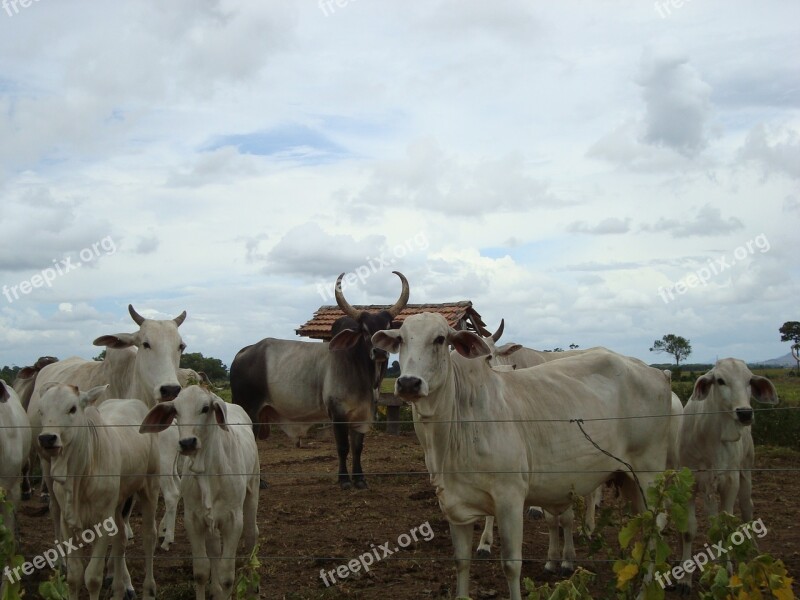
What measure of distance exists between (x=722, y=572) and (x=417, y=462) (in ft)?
34.2

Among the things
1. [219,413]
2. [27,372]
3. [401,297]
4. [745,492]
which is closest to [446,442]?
[219,413]

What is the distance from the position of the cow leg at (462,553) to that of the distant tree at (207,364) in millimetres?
20377

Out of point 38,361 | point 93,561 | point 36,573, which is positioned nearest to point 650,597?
point 93,561

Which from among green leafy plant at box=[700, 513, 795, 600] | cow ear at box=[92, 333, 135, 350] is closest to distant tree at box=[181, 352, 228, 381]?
cow ear at box=[92, 333, 135, 350]

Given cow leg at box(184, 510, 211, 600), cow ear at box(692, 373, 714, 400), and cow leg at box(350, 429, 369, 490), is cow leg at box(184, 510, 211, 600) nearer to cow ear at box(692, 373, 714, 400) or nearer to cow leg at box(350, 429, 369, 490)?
cow ear at box(692, 373, 714, 400)

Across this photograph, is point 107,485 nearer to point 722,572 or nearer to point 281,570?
point 281,570

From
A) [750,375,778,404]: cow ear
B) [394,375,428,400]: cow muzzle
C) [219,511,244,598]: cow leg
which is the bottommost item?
[219,511,244,598]: cow leg

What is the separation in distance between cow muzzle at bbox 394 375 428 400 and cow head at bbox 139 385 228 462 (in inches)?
57.6

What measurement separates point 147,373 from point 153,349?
0.72ft

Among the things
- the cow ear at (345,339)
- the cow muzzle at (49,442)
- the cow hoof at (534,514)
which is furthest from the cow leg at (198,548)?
the cow hoof at (534,514)

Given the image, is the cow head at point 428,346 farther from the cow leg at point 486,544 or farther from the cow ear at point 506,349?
the cow ear at point 506,349

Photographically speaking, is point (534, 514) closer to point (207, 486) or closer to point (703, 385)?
point (703, 385)

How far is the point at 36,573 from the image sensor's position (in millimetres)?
6988

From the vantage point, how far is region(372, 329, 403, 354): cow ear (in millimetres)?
5527
